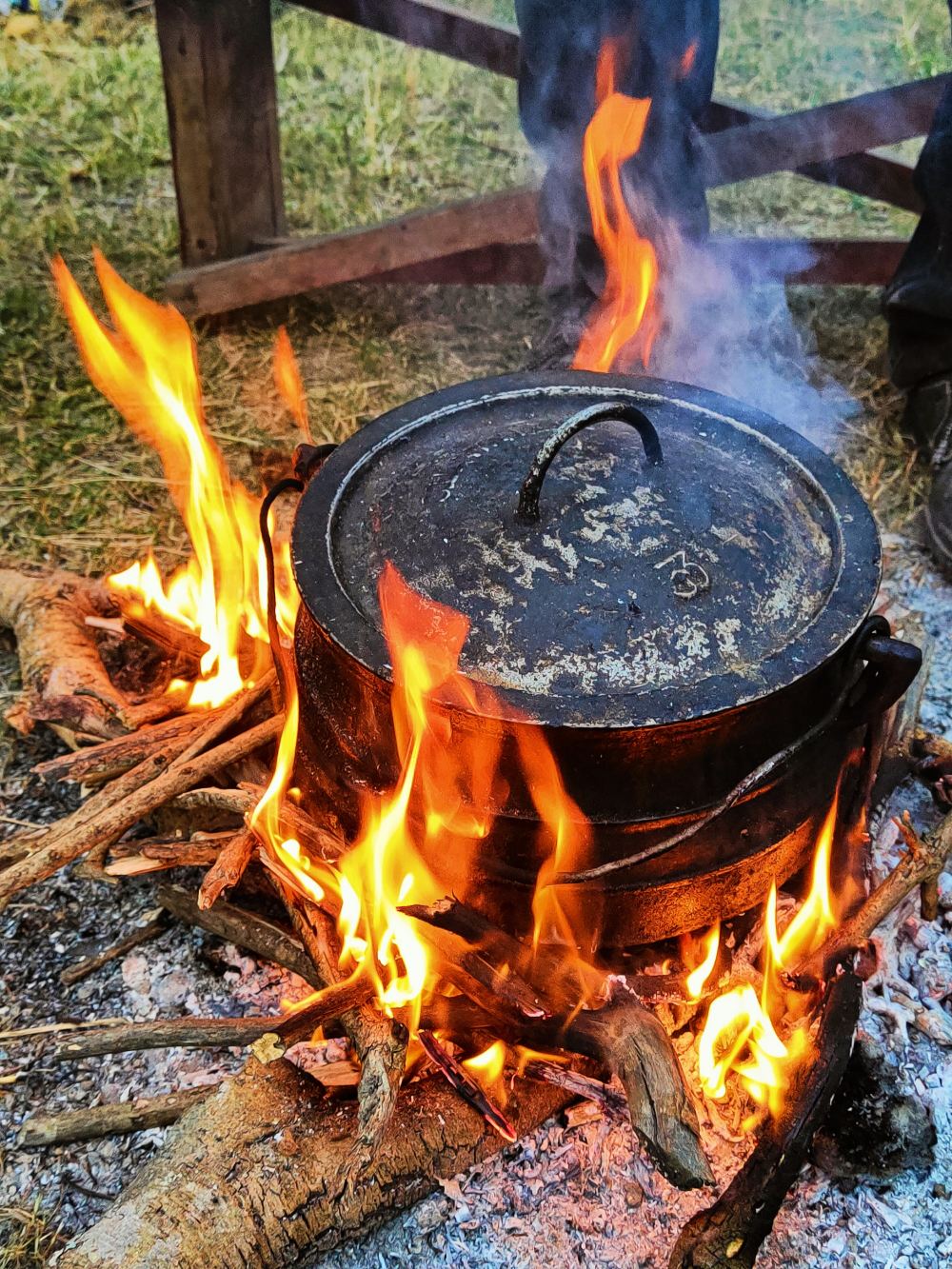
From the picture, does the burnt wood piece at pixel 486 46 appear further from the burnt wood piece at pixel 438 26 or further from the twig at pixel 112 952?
the twig at pixel 112 952

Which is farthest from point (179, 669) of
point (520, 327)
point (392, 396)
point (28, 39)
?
point (28, 39)

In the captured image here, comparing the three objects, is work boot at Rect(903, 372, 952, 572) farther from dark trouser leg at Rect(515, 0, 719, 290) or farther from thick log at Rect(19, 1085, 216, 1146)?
thick log at Rect(19, 1085, 216, 1146)

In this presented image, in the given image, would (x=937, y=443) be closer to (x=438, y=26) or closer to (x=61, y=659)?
(x=438, y=26)

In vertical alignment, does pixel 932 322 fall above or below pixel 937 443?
above

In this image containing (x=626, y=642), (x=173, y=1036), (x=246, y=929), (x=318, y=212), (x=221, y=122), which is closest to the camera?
(x=626, y=642)

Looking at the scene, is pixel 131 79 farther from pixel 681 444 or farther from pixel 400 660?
pixel 400 660

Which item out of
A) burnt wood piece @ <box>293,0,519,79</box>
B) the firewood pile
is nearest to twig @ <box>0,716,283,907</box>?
the firewood pile

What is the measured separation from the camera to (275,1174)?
6.99ft

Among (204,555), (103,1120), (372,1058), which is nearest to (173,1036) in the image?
(103,1120)

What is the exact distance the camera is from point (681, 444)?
2.60m

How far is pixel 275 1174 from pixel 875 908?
55.5 inches

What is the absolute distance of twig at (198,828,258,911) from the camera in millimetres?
2391

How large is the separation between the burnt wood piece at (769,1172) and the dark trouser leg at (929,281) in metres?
3.31

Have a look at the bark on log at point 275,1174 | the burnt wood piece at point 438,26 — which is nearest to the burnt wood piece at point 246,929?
the bark on log at point 275,1174
